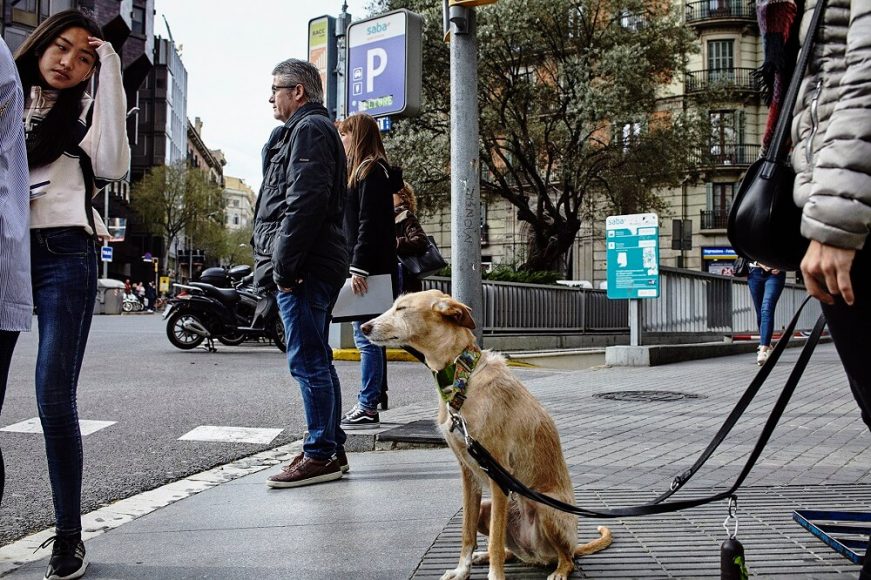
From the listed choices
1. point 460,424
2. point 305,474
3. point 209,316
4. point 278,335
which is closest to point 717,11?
point 278,335

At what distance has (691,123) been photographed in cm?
2708

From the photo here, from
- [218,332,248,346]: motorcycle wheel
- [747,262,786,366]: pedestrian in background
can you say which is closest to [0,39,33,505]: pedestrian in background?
[747,262,786,366]: pedestrian in background

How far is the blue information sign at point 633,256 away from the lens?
39.0 ft

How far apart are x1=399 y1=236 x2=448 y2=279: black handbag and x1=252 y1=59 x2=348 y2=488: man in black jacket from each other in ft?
6.88

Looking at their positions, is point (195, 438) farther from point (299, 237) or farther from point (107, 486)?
point (299, 237)

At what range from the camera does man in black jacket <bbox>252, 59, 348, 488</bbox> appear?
13.8 ft

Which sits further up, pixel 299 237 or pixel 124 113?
pixel 124 113

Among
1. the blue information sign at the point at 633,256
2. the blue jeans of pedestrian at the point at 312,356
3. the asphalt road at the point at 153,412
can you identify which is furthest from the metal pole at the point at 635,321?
the blue jeans of pedestrian at the point at 312,356

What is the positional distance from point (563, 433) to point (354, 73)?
3.73 meters

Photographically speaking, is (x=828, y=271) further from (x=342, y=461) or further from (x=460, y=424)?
(x=342, y=461)

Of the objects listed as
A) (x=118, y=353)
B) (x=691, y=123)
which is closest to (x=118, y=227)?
(x=691, y=123)

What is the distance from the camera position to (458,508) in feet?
12.5

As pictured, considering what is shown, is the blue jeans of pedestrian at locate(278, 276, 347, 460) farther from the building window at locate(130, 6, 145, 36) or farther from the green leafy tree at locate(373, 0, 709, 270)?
the building window at locate(130, 6, 145, 36)

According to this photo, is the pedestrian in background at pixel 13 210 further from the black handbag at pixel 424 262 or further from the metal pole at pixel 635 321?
the metal pole at pixel 635 321
